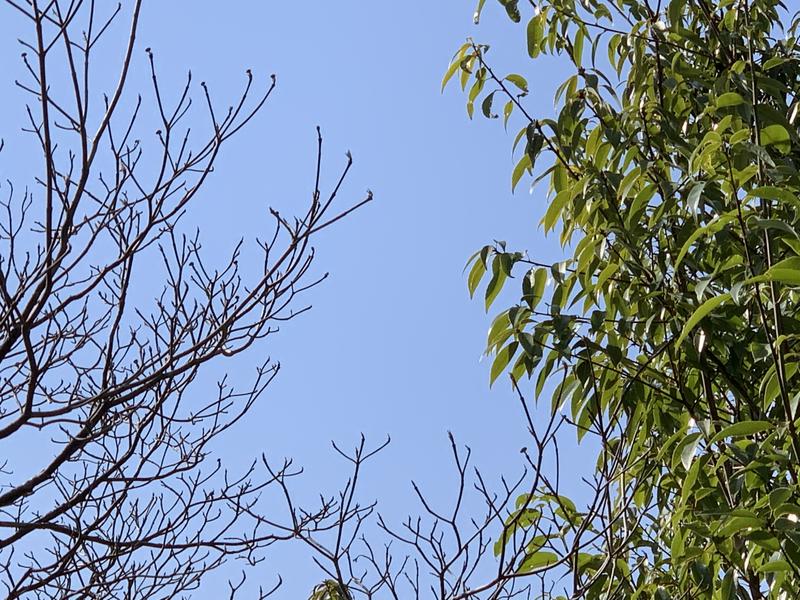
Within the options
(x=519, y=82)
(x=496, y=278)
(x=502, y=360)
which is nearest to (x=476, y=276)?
(x=496, y=278)

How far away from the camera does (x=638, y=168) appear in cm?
200

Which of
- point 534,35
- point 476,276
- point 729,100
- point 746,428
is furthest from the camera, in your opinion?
point 534,35

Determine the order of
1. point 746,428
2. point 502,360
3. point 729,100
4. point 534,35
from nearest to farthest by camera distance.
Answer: point 746,428, point 729,100, point 502,360, point 534,35

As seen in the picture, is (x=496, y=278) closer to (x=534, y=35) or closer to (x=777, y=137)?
(x=777, y=137)

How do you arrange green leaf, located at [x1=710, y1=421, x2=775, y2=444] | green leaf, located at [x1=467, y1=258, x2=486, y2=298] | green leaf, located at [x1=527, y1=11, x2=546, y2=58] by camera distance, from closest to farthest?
green leaf, located at [x1=710, y1=421, x2=775, y2=444], green leaf, located at [x1=467, y1=258, x2=486, y2=298], green leaf, located at [x1=527, y1=11, x2=546, y2=58]

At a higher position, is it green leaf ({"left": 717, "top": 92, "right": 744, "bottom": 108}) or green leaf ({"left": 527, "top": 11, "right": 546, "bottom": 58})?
green leaf ({"left": 527, "top": 11, "right": 546, "bottom": 58})

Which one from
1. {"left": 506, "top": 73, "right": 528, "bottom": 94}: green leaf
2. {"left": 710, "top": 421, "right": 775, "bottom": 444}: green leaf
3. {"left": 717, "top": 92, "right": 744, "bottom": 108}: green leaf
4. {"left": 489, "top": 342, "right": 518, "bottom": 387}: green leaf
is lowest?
{"left": 710, "top": 421, "right": 775, "bottom": 444}: green leaf

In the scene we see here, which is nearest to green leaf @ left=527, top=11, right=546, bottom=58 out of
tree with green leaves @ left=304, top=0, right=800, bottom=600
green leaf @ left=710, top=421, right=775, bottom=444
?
tree with green leaves @ left=304, top=0, right=800, bottom=600

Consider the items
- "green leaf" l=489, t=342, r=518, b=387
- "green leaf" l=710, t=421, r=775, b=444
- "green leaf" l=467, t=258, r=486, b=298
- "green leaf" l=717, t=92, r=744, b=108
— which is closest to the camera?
"green leaf" l=710, t=421, r=775, b=444

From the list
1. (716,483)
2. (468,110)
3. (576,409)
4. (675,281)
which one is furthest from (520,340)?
(468,110)

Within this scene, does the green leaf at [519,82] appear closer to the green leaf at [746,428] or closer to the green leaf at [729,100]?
the green leaf at [729,100]

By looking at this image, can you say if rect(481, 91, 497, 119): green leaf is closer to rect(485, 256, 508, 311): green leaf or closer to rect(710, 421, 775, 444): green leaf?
rect(485, 256, 508, 311): green leaf

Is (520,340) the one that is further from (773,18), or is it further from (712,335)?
(773,18)

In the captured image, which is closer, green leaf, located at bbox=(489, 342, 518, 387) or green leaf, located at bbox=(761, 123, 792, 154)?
green leaf, located at bbox=(761, 123, 792, 154)
